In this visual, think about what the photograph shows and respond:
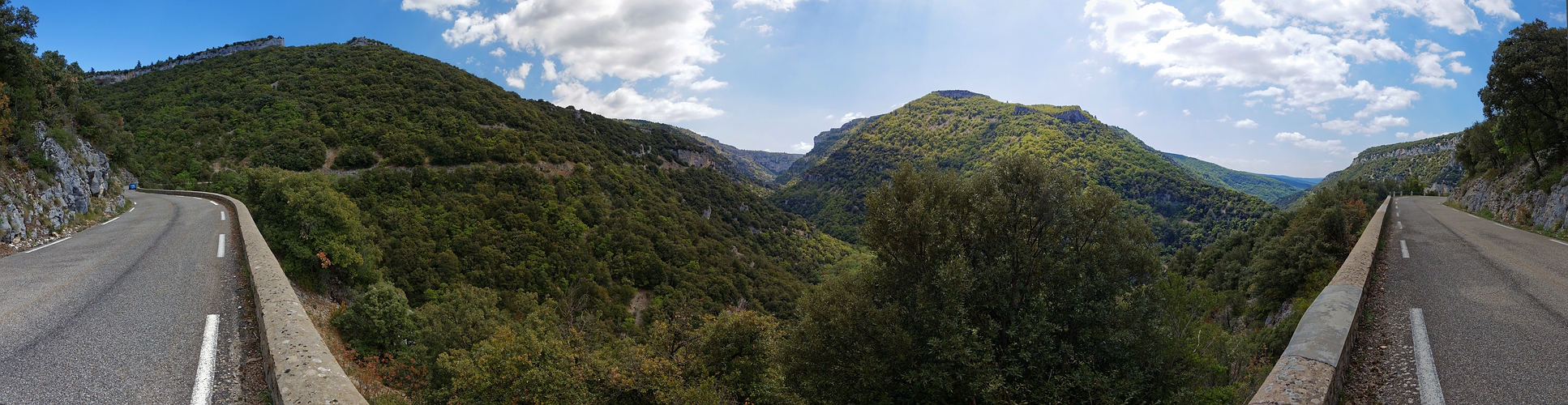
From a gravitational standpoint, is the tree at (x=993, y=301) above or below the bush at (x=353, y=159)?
below

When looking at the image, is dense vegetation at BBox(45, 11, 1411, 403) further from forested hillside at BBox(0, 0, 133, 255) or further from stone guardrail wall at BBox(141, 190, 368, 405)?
stone guardrail wall at BBox(141, 190, 368, 405)

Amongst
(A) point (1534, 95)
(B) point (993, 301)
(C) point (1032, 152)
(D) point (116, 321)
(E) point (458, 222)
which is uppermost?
(C) point (1032, 152)

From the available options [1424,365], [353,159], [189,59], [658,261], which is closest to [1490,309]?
[1424,365]

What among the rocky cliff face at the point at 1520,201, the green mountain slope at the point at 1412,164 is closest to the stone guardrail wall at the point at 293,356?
the rocky cliff face at the point at 1520,201

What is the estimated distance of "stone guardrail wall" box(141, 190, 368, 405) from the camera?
15.9 ft

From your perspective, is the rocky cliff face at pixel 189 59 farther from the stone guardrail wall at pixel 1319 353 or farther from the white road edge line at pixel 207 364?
the stone guardrail wall at pixel 1319 353

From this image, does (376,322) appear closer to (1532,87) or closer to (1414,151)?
(1532,87)

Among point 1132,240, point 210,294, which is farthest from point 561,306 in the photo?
point 1132,240

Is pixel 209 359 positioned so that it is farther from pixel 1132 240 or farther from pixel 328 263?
pixel 1132 240

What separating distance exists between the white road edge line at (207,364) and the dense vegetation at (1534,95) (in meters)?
32.3

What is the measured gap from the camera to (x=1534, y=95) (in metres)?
17.8

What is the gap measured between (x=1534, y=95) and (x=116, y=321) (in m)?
37.6

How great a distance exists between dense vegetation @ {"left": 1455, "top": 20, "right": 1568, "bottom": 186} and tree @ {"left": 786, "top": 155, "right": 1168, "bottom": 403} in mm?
19235

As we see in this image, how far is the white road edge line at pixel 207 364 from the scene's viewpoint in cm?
493
